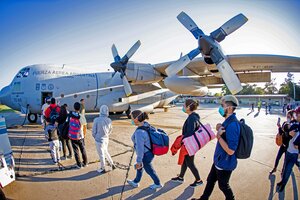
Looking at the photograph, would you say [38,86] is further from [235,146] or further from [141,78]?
[235,146]

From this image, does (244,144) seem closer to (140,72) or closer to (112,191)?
(112,191)

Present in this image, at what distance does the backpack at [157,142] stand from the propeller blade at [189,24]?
614 centimetres

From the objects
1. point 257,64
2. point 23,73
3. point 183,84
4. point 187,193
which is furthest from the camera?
point 23,73

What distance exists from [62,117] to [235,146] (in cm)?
462

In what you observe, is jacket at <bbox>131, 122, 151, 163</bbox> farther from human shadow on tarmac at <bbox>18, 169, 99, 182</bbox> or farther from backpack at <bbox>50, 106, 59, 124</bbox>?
backpack at <bbox>50, 106, 59, 124</bbox>

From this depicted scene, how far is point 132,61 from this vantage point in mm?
12359

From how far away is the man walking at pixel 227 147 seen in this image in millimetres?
2340

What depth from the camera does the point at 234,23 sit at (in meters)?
7.57

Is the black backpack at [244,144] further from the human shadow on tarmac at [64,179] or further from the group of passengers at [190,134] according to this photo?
the human shadow on tarmac at [64,179]

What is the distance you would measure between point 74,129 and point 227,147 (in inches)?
139

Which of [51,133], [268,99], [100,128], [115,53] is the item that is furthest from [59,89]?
[268,99]

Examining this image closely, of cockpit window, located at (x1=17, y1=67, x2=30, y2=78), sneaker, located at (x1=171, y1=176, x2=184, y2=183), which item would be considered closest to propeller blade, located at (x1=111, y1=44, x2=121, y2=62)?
cockpit window, located at (x1=17, y1=67, x2=30, y2=78)

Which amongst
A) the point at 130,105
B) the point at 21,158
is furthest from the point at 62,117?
the point at 130,105

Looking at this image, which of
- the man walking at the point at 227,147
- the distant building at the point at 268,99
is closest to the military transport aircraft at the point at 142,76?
the man walking at the point at 227,147
